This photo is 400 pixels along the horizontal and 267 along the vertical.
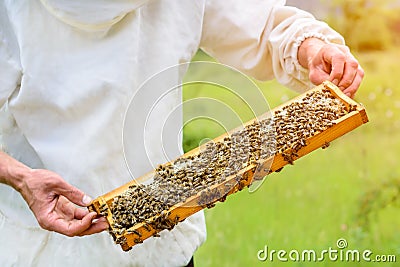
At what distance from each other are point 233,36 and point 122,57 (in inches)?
14.4

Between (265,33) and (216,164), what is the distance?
49 cm

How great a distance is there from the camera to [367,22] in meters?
4.30

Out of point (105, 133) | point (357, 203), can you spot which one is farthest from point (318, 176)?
point (105, 133)

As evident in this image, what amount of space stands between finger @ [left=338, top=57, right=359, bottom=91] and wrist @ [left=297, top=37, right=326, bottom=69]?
0.09 meters

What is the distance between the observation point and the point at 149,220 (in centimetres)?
149

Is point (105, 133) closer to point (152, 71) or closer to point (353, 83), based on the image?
point (152, 71)

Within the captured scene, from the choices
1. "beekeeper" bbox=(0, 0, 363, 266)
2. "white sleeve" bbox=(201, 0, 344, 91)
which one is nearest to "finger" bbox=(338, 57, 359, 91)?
"beekeeper" bbox=(0, 0, 363, 266)

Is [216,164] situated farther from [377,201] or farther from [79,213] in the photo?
[377,201]

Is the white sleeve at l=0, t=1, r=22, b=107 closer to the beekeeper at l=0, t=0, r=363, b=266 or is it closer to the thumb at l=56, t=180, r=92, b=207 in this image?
the beekeeper at l=0, t=0, r=363, b=266

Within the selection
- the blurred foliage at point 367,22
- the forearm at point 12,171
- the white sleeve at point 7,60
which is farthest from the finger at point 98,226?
the blurred foliage at point 367,22

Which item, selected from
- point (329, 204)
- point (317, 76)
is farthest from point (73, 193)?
point (329, 204)

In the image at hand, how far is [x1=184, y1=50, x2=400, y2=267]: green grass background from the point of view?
3.46 meters

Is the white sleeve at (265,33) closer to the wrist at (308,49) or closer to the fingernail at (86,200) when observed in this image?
the wrist at (308,49)

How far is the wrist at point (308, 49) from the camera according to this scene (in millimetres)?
1786
